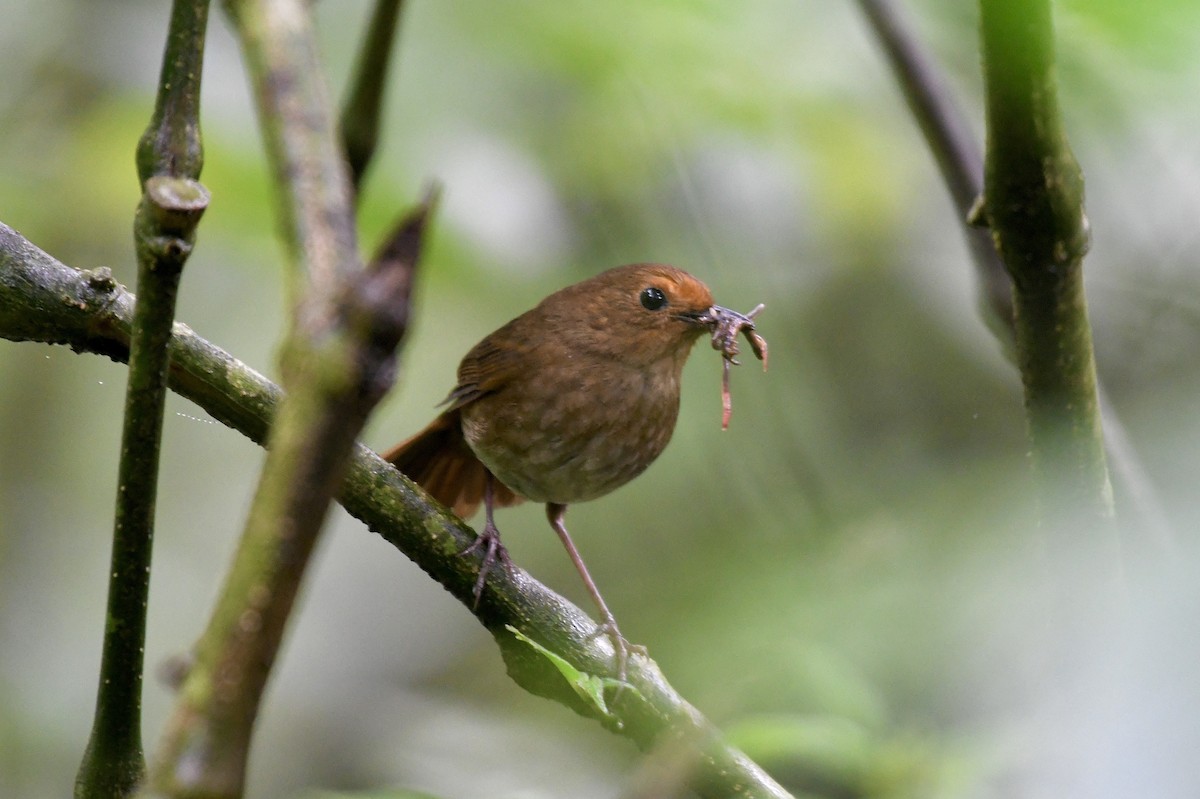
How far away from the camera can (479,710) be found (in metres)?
4.86

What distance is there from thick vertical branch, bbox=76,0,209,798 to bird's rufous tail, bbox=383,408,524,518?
2450 mm

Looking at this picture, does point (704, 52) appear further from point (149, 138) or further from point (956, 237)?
point (956, 237)

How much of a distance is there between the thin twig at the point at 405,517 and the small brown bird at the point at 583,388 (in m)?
1.11

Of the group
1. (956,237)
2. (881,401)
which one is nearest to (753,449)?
(881,401)

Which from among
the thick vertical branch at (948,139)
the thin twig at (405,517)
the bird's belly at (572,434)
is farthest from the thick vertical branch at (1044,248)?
the bird's belly at (572,434)

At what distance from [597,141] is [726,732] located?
246 cm

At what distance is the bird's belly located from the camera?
12.5ft

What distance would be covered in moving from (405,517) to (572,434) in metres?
1.43

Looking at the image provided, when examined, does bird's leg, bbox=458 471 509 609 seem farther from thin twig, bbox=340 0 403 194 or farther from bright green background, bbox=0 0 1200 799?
thin twig, bbox=340 0 403 194

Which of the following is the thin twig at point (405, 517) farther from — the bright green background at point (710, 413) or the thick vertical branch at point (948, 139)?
the thick vertical branch at point (948, 139)

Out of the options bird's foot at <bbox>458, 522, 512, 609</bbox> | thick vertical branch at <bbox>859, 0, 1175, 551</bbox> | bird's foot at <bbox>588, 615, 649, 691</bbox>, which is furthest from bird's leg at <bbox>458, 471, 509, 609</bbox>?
thick vertical branch at <bbox>859, 0, 1175, 551</bbox>

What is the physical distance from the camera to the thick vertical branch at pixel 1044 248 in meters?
1.87

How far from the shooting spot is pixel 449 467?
13.8ft

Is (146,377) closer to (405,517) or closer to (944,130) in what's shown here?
(405,517)
